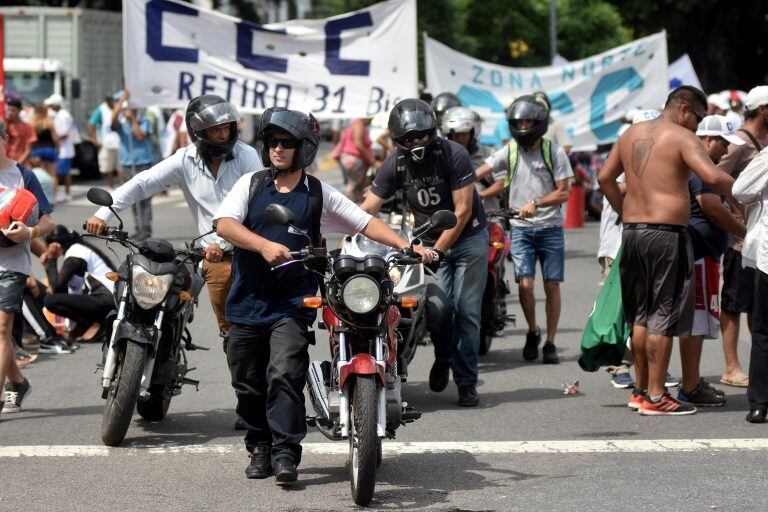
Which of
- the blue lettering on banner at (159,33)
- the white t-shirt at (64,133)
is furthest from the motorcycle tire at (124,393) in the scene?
the white t-shirt at (64,133)

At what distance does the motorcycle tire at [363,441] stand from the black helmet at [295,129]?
1.11 m

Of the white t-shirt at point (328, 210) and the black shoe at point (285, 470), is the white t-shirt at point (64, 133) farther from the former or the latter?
the black shoe at point (285, 470)

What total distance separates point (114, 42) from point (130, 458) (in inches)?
1105

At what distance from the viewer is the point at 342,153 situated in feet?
54.2

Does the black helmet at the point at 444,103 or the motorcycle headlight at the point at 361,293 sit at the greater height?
the black helmet at the point at 444,103

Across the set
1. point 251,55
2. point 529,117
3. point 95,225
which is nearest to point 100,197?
point 95,225

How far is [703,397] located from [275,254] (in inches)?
140

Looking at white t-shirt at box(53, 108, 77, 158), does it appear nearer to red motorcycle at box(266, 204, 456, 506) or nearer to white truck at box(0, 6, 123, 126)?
white truck at box(0, 6, 123, 126)

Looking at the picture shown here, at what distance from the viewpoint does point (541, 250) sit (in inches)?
418

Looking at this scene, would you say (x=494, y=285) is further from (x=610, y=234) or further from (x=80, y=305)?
(x=80, y=305)

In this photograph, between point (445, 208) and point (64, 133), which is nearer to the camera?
point (445, 208)

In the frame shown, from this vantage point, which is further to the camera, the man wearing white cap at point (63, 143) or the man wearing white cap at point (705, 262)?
the man wearing white cap at point (63, 143)

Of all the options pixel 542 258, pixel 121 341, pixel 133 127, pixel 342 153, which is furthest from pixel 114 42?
pixel 121 341

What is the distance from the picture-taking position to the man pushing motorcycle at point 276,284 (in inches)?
260
